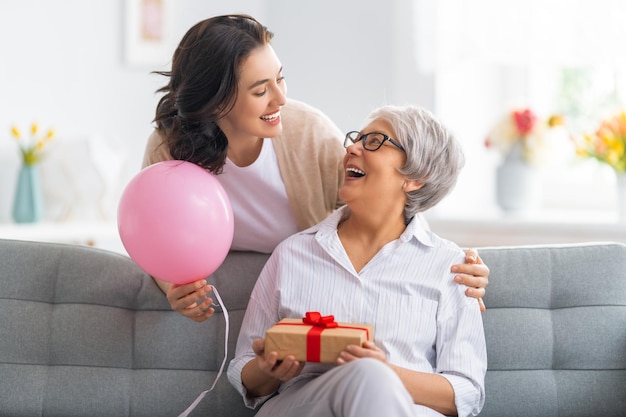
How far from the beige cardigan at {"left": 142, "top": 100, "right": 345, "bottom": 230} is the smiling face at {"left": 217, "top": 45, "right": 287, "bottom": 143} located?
0.20 m

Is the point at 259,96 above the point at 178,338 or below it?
above

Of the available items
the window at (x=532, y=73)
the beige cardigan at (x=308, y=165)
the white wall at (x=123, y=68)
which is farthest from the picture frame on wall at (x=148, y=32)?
the beige cardigan at (x=308, y=165)

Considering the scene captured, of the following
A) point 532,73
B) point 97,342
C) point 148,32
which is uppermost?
point 148,32

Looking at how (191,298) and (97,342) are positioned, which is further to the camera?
(97,342)

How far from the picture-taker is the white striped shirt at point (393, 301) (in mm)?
2133

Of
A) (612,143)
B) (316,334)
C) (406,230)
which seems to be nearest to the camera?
(316,334)

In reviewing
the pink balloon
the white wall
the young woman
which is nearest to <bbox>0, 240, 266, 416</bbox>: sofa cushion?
the young woman

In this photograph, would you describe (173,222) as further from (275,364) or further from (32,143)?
(32,143)

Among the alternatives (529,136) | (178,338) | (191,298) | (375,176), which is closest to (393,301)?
(375,176)

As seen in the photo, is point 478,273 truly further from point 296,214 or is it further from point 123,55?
point 123,55

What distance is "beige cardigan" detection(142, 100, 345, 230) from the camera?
260cm

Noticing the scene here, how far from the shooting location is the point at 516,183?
13.4 feet

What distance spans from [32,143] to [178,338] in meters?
2.00

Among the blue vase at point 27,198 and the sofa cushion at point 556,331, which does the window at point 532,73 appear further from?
the blue vase at point 27,198
